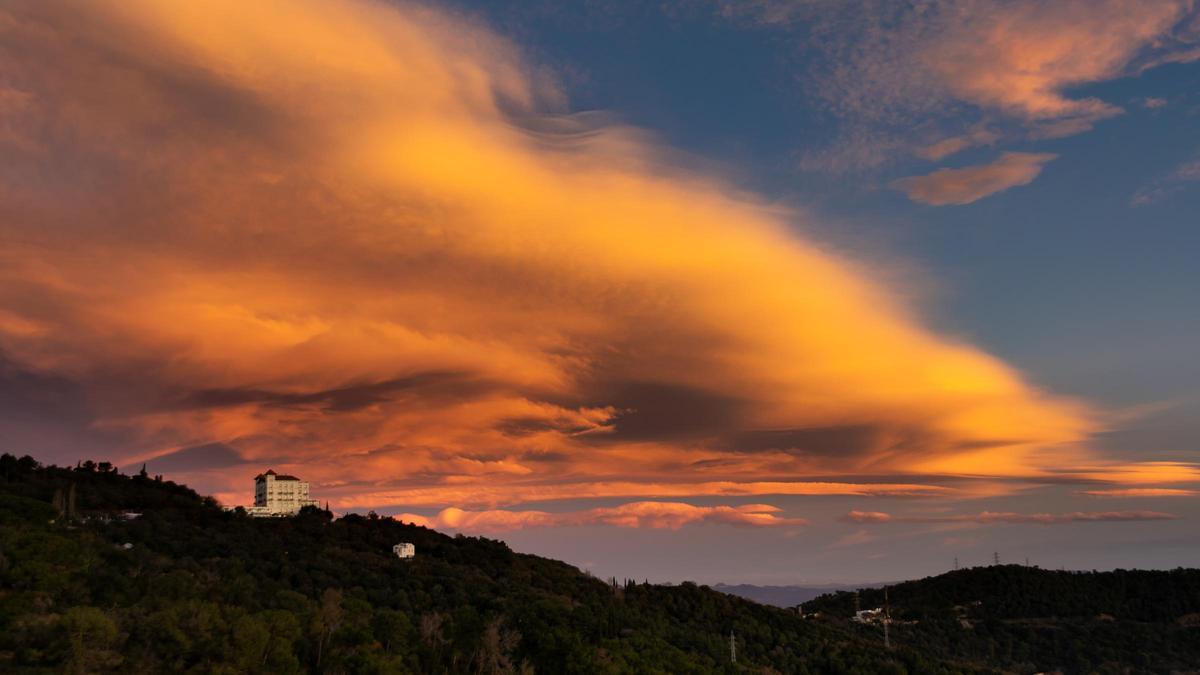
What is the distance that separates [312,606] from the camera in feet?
298

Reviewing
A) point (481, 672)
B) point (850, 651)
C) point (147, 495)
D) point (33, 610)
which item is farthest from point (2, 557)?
point (850, 651)

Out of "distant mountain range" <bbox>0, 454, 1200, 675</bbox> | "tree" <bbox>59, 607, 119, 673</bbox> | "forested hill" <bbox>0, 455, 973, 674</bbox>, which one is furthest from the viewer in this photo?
"distant mountain range" <bbox>0, 454, 1200, 675</bbox>

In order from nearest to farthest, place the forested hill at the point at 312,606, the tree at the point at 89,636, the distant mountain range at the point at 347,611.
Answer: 1. the tree at the point at 89,636
2. the forested hill at the point at 312,606
3. the distant mountain range at the point at 347,611

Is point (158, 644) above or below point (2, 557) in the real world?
below

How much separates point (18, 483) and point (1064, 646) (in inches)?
8424

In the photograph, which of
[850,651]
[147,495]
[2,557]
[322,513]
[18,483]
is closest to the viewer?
[2,557]

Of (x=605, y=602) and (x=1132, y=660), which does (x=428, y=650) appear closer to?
(x=605, y=602)

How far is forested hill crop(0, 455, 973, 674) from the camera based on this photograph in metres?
68.1

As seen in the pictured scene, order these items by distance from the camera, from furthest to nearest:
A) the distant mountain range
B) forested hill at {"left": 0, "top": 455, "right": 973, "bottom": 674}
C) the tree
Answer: the distant mountain range → forested hill at {"left": 0, "top": 455, "right": 973, "bottom": 674} → the tree

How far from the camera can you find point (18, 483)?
148 meters

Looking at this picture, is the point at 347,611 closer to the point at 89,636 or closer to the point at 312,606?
the point at 312,606

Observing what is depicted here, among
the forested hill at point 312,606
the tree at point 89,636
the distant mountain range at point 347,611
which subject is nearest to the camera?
the tree at point 89,636

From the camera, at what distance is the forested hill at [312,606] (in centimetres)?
6812

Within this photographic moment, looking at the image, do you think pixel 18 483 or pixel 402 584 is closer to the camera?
pixel 402 584
